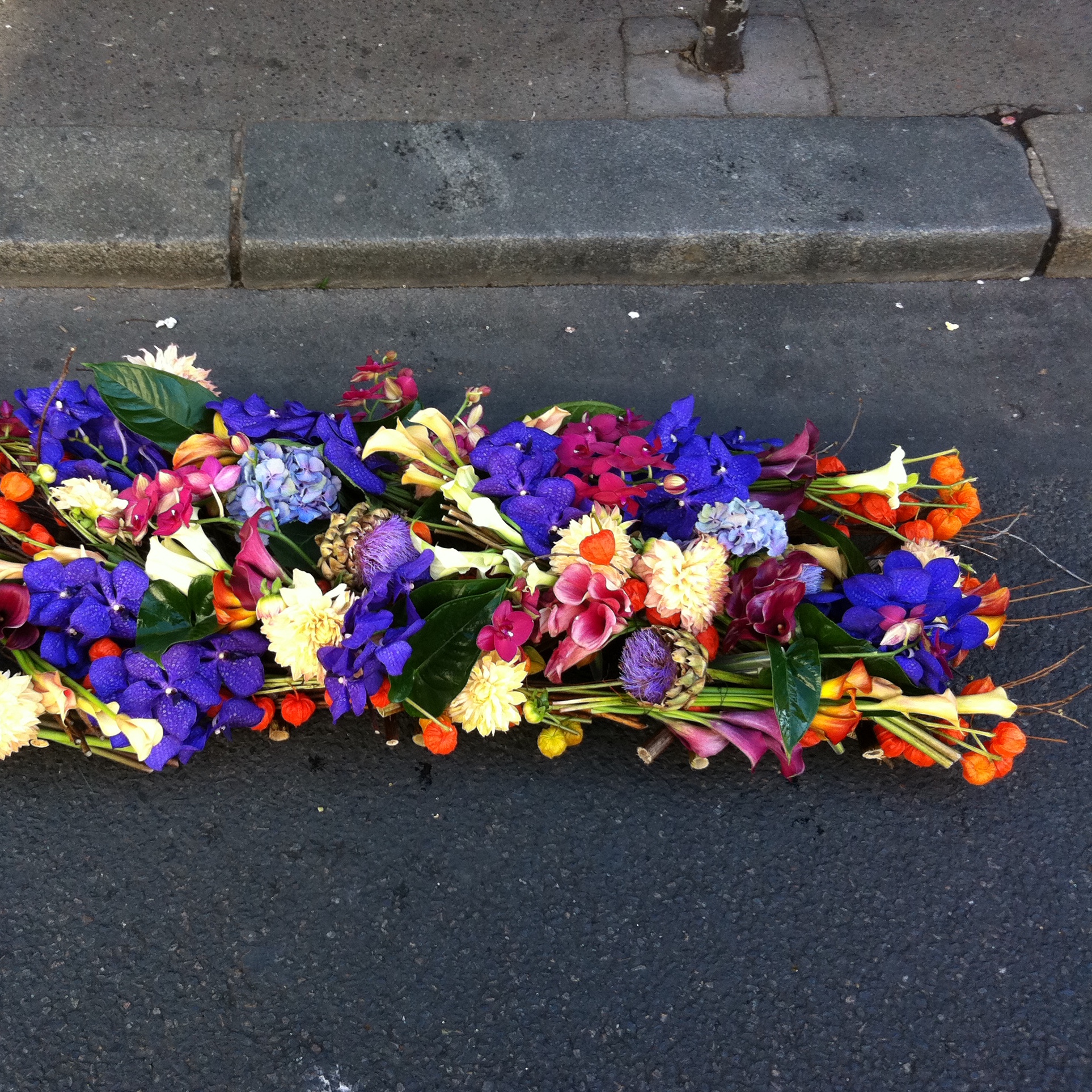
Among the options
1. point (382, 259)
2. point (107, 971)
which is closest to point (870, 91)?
point (382, 259)

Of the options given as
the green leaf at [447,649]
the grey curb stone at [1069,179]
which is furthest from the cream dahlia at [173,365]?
the grey curb stone at [1069,179]

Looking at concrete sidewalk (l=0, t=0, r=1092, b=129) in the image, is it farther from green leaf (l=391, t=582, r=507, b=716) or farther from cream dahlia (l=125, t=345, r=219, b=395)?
green leaf (l=391, t=582, r=507, b=716)

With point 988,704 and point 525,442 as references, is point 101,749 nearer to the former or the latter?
point 525,442

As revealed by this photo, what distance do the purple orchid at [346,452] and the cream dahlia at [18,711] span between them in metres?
0.74

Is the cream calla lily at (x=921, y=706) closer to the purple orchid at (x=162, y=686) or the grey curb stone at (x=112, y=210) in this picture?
the purple orchid at (x=162, y=686)

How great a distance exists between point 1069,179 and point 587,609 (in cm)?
258

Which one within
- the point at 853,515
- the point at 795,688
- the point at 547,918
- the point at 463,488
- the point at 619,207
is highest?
the point at 619,207

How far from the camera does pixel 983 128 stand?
330 centimetres

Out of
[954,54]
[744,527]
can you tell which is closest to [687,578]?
[744,527]

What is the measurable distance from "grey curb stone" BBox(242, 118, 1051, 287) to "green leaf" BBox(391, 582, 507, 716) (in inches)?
62.8

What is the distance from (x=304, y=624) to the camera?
172 centimetres

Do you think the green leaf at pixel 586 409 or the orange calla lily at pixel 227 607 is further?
the green leaf at pixel 586 409

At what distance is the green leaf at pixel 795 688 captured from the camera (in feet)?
5.75

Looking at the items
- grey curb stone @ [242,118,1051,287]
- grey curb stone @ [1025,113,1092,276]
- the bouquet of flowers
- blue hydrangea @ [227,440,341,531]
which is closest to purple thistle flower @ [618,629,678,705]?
the bouquet of flowers
